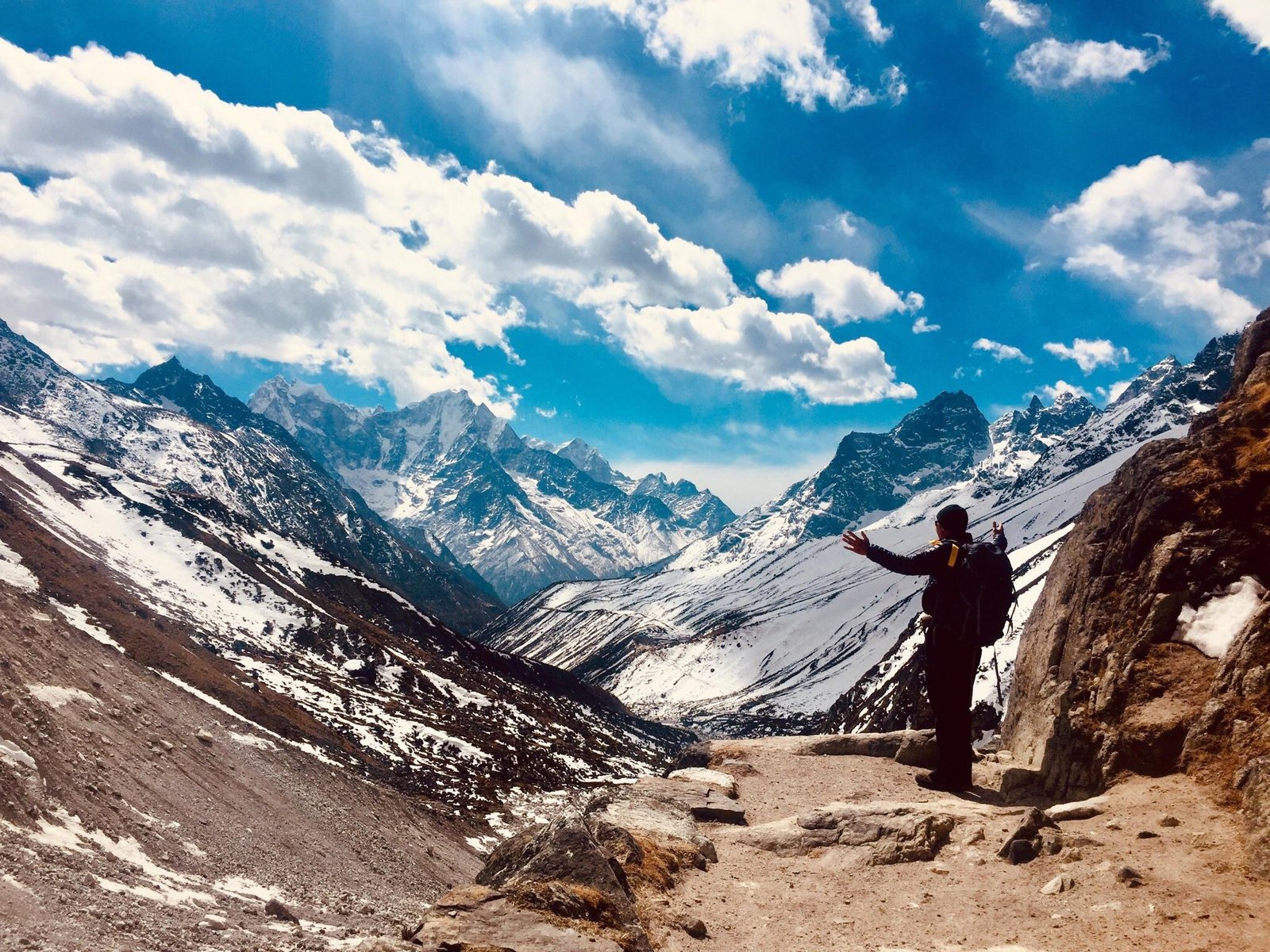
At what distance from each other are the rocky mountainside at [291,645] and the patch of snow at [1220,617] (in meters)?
58.5

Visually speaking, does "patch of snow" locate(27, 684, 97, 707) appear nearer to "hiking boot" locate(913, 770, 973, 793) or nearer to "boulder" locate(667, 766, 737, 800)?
"boulder" locate(667, 766, 737, 800)

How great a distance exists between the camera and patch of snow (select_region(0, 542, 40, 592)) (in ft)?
212

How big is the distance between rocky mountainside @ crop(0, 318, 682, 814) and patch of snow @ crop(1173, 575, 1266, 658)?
192 ft

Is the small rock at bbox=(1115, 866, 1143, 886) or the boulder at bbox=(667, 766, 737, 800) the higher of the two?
the small rock at bbox=(1115, 866, 1143, 886)

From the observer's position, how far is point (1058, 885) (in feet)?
26.7

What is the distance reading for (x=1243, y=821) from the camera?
8375 millimetres

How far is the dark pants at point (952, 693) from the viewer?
12.4m

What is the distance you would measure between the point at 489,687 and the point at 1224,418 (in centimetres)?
11429

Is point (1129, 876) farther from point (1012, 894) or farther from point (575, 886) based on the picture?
point (575, 886)

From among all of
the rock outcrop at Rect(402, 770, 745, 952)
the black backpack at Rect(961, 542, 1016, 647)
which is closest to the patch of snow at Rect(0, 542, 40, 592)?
the rock outcrop at Rect(402, 770, 745, 952)

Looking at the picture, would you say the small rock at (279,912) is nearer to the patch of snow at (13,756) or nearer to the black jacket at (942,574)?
the patch of snow at (13,756)

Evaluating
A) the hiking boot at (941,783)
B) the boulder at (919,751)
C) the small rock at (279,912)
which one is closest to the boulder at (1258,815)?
the hiking boot at (941,783)

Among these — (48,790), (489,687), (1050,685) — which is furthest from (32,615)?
(489,687)

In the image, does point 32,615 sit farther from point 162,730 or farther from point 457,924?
point 457,924
